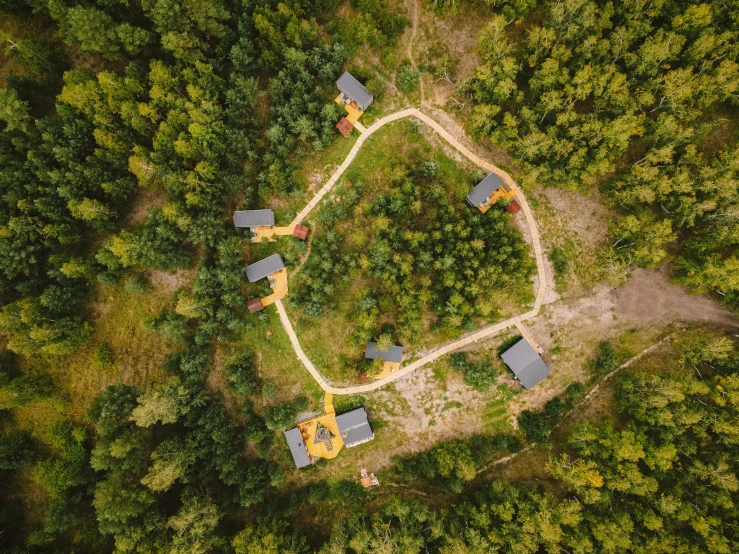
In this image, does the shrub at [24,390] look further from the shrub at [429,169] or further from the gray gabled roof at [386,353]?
the shrub at [429,169]

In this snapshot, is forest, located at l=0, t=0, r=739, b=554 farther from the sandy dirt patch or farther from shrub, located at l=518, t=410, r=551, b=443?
the sandy dirt patch

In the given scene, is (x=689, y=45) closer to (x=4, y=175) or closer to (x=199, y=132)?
(x=199, y=132)

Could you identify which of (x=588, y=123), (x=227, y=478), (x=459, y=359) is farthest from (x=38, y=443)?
(x=588, y=123)

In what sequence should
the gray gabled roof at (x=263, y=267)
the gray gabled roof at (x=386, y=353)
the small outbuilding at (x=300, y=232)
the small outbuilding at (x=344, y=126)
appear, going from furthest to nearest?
1. the small outbuilding at (x=300, y=232)
2. the small outbuilding at (x=344, y=126)
3. the gray gabled roof at (x=263, y=267)
4. the gray gabled roof at (x=386, y=353)

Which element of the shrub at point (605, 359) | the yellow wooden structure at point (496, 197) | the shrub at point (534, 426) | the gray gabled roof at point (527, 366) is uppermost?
the yellow wooden structure at point (496, 197)

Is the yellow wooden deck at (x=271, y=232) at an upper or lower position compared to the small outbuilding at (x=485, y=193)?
upper

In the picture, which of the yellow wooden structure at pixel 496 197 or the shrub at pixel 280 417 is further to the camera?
the yellow wooden structure at pixel 496 197

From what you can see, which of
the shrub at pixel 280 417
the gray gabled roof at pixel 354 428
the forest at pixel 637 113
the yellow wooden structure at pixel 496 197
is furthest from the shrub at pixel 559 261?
the shrub at pixel 280 417

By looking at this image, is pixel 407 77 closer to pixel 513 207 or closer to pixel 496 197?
pixel 496 197
